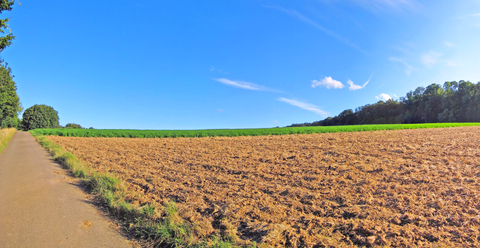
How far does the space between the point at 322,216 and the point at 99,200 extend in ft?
16.6

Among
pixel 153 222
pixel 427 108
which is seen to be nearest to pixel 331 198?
pixel 153 222

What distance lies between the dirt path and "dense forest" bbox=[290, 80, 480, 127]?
56.9m

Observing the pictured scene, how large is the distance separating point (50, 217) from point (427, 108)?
250ft

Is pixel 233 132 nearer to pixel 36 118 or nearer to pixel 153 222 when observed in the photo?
pixel 153 222

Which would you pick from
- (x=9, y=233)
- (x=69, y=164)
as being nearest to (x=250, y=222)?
(x=9, y=233)

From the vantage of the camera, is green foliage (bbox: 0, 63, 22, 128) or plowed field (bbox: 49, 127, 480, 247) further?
green foliage (bbox: 0, 63, 22, 128)

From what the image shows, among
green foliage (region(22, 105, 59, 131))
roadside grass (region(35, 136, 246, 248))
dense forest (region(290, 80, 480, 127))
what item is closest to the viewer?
roadside grass (region(35, 136, 246, 248))

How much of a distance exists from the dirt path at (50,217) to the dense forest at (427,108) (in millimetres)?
56899

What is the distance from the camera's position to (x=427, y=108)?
199 ft

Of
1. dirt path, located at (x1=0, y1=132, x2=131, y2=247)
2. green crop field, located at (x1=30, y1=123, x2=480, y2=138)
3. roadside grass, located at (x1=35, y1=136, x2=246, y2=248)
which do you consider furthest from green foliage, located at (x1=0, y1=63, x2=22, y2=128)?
roadside grass, located at (x1=35, y1=136, x2=246, y2=248)

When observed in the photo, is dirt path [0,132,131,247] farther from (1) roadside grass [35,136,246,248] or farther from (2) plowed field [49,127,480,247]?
(2) plowed field [49,127,480,247]

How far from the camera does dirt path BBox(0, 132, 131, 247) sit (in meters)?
3.83

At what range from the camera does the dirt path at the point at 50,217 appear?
383 cm

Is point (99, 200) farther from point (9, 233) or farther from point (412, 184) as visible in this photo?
point (412, 184)
